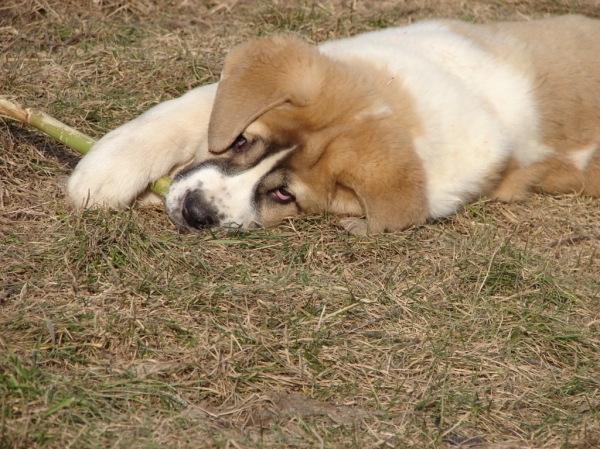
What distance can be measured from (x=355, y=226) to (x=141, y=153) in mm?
1137

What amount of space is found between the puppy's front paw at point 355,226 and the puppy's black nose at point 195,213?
2.24ft

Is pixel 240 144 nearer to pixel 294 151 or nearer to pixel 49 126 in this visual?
pixel 294 151

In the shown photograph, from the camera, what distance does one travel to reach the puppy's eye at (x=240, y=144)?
3.89 m

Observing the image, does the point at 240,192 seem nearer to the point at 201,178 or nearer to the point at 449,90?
the point at 201,178

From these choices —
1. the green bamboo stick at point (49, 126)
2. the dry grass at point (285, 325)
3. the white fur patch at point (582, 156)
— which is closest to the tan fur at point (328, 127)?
the dry grass at point (285, 325)

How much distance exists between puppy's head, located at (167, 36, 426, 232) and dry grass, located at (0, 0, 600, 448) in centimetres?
17

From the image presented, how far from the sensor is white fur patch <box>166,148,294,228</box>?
12.7 feet

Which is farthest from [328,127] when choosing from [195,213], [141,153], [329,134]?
[141,153]

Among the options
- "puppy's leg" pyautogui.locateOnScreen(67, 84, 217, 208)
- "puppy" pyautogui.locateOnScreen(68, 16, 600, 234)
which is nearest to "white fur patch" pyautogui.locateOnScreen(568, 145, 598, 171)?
"puppy" pyautogui.locateOnScreen(68, 16, 600, 234)

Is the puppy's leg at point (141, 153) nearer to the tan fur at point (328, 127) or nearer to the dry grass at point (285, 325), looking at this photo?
the dry grass at point (285, 325)

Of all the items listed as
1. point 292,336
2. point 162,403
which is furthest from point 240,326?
point 162,403

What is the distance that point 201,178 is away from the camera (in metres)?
3.91

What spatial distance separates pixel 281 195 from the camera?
13.1 feet

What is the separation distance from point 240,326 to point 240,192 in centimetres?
78
